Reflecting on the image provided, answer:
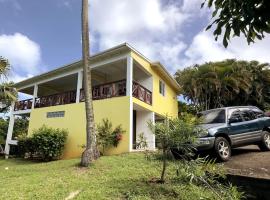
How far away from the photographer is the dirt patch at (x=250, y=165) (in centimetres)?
793

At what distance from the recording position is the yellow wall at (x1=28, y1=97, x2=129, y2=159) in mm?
14523

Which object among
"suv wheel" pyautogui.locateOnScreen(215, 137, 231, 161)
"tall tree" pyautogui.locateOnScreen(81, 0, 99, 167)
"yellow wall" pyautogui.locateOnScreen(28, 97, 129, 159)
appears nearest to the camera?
"suv wheel" pyautogui.locateOnScreen(215, 137, 231, 161)

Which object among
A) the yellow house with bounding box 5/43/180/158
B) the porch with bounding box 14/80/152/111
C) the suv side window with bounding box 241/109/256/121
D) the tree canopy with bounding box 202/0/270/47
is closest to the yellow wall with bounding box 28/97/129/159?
the yellow house with bounding box 5/43/180/158

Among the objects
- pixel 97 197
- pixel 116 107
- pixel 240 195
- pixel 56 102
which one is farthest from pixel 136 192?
pixel 56 102

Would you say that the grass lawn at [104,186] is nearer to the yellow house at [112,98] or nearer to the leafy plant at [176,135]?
the leafy plant at [176,135]

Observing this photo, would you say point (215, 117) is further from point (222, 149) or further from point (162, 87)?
point (162, 87)

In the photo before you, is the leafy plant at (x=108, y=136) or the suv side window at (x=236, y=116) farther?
the leafy plant at (x=108, y=136)

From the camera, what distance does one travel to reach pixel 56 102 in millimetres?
19672

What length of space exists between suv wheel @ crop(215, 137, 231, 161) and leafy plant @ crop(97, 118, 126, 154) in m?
6.12

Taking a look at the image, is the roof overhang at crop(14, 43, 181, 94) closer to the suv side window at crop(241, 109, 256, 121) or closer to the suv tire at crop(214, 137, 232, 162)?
the suv side window at crop(241, 109, 256, 121)

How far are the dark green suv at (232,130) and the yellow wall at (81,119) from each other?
16.4 ft

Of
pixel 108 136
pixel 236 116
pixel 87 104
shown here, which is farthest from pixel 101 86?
pixel 236 116

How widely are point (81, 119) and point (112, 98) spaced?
2.69m

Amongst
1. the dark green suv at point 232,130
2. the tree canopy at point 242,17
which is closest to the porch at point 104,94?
the dark green suv at point 232,130
